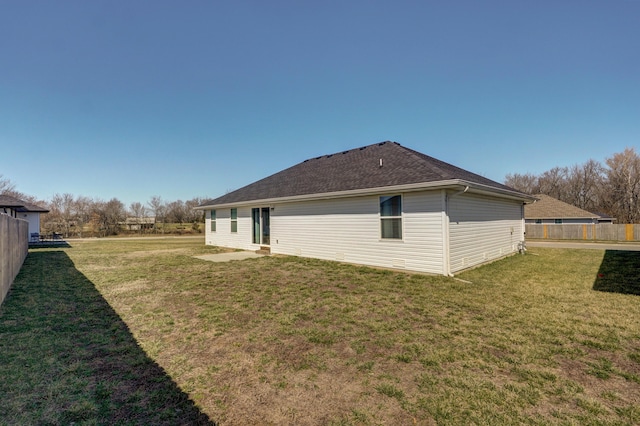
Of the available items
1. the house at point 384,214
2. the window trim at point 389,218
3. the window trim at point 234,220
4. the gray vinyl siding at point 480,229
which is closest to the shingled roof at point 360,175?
the house at point 384,214

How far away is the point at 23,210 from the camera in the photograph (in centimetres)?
2219

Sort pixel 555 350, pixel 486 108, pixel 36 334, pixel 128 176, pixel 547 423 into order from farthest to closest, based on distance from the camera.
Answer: pixel 128 176, pixel 486 108, pixel 36 334, pixel 555 350, pixel 547 423

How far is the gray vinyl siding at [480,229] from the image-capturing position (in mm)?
8133

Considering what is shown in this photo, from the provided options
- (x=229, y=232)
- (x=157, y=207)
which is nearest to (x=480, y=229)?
(x=229, y=232)

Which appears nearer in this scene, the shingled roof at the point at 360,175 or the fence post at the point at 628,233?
the shingled roof at the point at 360,175

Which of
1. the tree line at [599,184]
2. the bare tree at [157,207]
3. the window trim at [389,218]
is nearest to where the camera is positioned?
the window trim at [389,218]

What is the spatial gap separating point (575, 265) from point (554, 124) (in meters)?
12.3

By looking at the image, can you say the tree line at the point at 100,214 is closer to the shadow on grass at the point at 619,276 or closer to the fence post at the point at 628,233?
the shadow on grass at the point at 619,276

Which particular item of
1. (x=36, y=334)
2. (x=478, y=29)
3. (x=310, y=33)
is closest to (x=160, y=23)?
(x=310, y=33)

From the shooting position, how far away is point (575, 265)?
30.9 feet

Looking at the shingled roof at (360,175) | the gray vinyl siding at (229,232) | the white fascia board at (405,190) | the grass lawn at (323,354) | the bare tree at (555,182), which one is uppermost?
the bare tree at (555,182)

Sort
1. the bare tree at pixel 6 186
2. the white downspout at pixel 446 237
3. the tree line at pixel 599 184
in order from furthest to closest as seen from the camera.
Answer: the bare tree at pixel 6 186, the tree line at pixel 599 184, the white downspout at pixel 446 237

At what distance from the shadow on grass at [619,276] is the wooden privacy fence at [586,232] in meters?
14.4

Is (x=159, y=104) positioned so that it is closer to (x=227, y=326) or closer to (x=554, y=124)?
(x=227, y=326)
